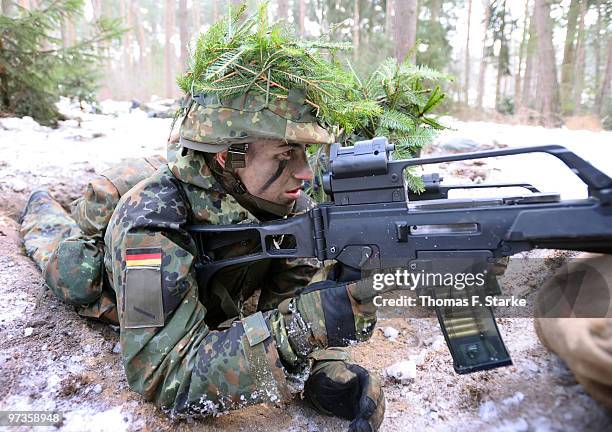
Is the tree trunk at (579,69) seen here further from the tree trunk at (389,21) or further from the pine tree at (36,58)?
the pine tree at (36,58)

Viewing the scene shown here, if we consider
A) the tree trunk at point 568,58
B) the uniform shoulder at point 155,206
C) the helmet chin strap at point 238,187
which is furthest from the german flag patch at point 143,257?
the tree trunk at point 568,58

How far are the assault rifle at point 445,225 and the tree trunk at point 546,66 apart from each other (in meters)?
12.3

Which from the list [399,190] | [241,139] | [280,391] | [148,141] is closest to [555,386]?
[399,190]

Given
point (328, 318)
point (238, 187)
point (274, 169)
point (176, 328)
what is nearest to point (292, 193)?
point (274, 169)

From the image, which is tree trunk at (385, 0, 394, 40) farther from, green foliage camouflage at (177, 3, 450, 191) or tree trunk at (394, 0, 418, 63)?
green foliage camouflage at (177, 3, 450, 191)

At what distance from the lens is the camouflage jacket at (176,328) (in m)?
1.86

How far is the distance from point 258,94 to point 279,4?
10161mm

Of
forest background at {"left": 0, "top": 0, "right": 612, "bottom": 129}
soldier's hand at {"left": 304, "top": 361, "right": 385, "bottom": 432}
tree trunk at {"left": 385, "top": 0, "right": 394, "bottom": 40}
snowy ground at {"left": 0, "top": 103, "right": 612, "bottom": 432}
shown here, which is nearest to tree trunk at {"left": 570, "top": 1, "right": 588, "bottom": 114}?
forest background at {"left": 0, "top": 0, "right": 612, "bottom": 129}

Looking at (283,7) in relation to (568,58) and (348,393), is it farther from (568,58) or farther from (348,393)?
(348,393)

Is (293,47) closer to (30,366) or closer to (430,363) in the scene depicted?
(430,363)

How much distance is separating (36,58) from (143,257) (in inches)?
253

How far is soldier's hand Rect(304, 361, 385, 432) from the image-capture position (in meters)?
1.94

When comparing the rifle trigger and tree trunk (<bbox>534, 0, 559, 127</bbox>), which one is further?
tree trunk (<bbox>534, 0, 559, 127</bbox>)

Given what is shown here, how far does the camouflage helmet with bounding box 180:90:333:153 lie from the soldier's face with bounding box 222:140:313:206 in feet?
0.29
